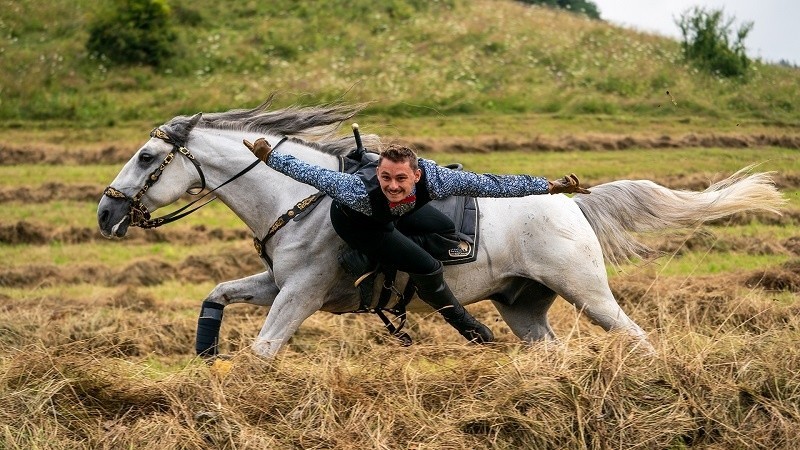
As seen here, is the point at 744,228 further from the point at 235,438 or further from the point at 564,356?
the point at 235,438

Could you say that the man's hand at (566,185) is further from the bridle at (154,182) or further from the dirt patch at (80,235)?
the dirt patch at (80,235)

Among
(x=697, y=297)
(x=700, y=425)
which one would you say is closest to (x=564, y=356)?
(x=700, y=425)

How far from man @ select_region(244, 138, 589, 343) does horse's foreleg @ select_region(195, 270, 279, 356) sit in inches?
32.5

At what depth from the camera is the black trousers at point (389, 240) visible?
6.33 m

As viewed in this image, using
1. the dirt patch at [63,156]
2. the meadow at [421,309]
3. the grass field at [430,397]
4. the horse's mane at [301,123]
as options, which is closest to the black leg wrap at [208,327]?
the meadow at [421,309]

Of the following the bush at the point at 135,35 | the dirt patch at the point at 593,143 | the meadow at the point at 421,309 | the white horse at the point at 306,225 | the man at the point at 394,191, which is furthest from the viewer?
the bush at the point at 135,35

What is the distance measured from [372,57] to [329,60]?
1434 mm

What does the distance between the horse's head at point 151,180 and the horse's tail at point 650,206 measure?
9.33 feet

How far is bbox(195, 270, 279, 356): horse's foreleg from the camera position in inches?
270

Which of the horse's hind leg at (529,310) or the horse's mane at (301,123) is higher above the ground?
the horse's mane at (301,123)

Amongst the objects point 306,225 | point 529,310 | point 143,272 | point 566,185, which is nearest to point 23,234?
point 143,272

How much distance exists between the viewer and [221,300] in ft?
22.6

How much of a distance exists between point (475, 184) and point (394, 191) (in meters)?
0.55

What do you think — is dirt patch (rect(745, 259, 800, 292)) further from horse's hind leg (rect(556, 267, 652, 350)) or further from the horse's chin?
the horse's chin
